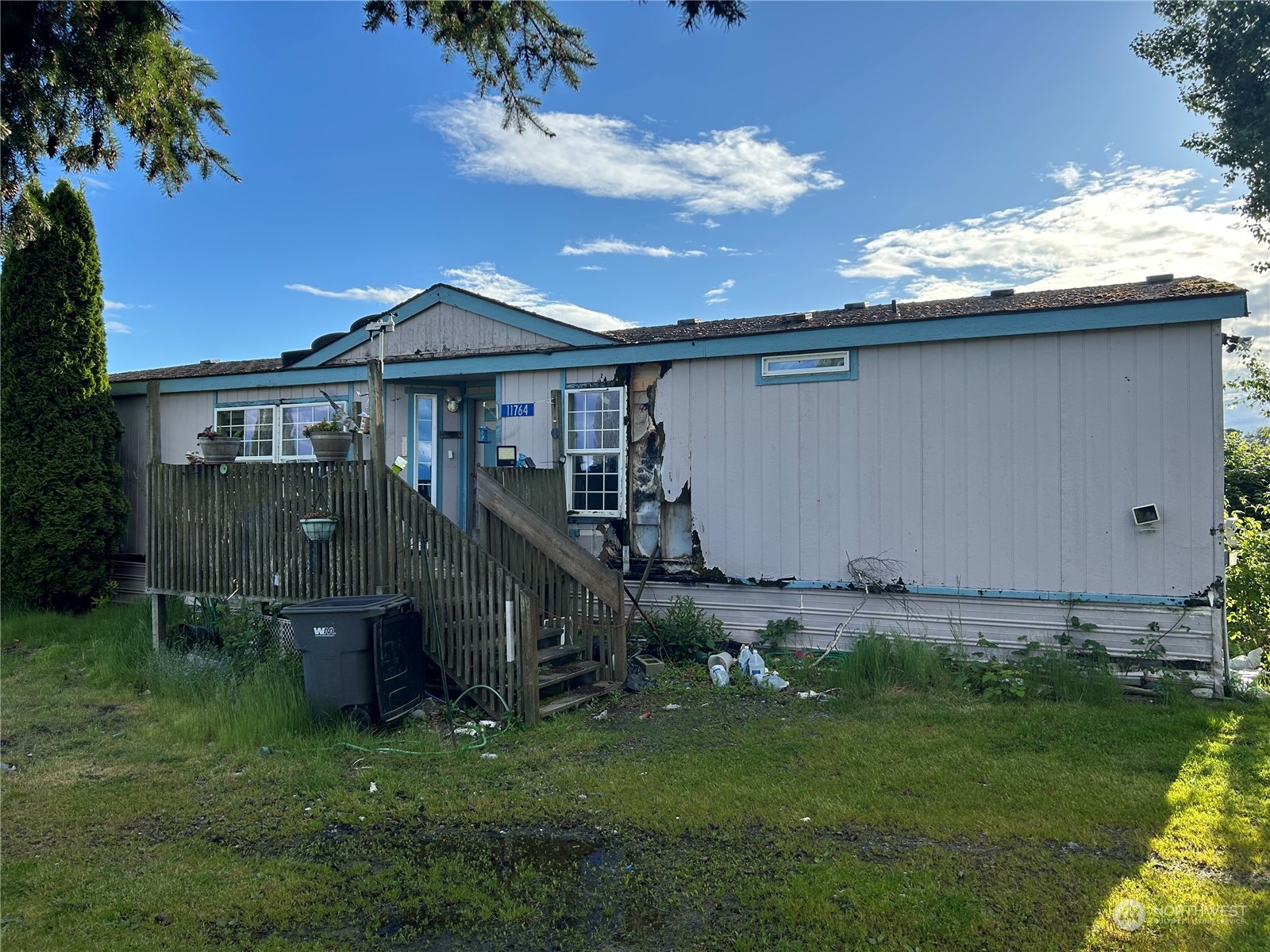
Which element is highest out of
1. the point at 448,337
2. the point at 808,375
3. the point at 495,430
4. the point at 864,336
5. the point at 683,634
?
the point at 448,337

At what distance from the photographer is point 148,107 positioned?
4.37 m

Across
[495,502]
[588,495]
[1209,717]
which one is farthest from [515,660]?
[1209,717]

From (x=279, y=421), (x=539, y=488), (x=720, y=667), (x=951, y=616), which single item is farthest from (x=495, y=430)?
(x=951, y=616)

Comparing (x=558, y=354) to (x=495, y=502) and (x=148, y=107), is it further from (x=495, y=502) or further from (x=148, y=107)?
(x=148, y=107)

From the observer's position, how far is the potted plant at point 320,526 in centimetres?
677

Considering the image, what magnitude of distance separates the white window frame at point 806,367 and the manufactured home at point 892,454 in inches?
0.9

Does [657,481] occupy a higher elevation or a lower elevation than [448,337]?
lower

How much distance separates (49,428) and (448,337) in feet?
18.2

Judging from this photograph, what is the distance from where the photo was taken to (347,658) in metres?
5.59

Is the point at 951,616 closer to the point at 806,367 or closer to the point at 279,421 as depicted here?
the point at 806,367

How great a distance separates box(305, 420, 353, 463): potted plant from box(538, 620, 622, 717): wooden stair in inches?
93.8

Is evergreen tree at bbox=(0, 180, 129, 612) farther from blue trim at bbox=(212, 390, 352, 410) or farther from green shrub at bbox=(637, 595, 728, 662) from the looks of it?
green shrub at bbox=(637, 595, 728, 662)

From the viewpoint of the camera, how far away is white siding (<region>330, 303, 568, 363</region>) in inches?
358

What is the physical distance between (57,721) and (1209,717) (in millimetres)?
8523
